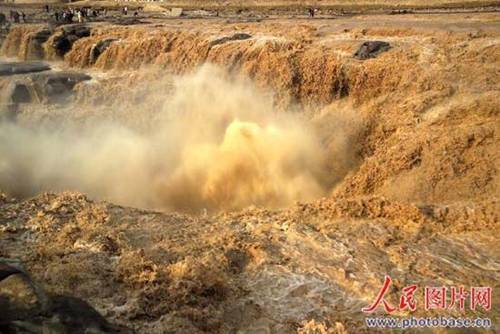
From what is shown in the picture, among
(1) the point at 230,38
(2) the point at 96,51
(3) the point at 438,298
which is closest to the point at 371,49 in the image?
(1) the point at 230,38

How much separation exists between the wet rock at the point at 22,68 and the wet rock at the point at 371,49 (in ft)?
50.3

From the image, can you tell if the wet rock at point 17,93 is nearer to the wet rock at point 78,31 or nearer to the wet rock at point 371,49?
the wet rock at point 78,31

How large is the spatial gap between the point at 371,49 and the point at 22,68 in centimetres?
1649

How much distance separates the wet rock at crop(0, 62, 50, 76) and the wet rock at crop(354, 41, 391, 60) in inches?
603

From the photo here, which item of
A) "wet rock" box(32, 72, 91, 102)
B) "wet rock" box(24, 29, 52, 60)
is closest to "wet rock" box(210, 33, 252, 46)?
"wet rock" box(32, 72, 91, 102)

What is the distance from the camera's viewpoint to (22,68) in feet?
76.7

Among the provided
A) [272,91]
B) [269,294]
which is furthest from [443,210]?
[272,91]

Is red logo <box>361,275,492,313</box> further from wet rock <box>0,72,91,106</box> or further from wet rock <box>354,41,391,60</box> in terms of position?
wet rock <box>0,72,91,106</box>

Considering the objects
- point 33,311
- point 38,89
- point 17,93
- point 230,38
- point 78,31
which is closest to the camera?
point 33,311

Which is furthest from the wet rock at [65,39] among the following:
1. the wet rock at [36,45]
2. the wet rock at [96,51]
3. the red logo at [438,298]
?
the red logo at [438,298]

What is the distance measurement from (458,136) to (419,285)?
563 cm

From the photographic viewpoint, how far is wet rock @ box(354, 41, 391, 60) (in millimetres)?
16094

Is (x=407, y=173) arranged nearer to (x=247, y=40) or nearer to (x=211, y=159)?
(x=211, y=159)

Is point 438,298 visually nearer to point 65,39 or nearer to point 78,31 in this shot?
point 65,39
